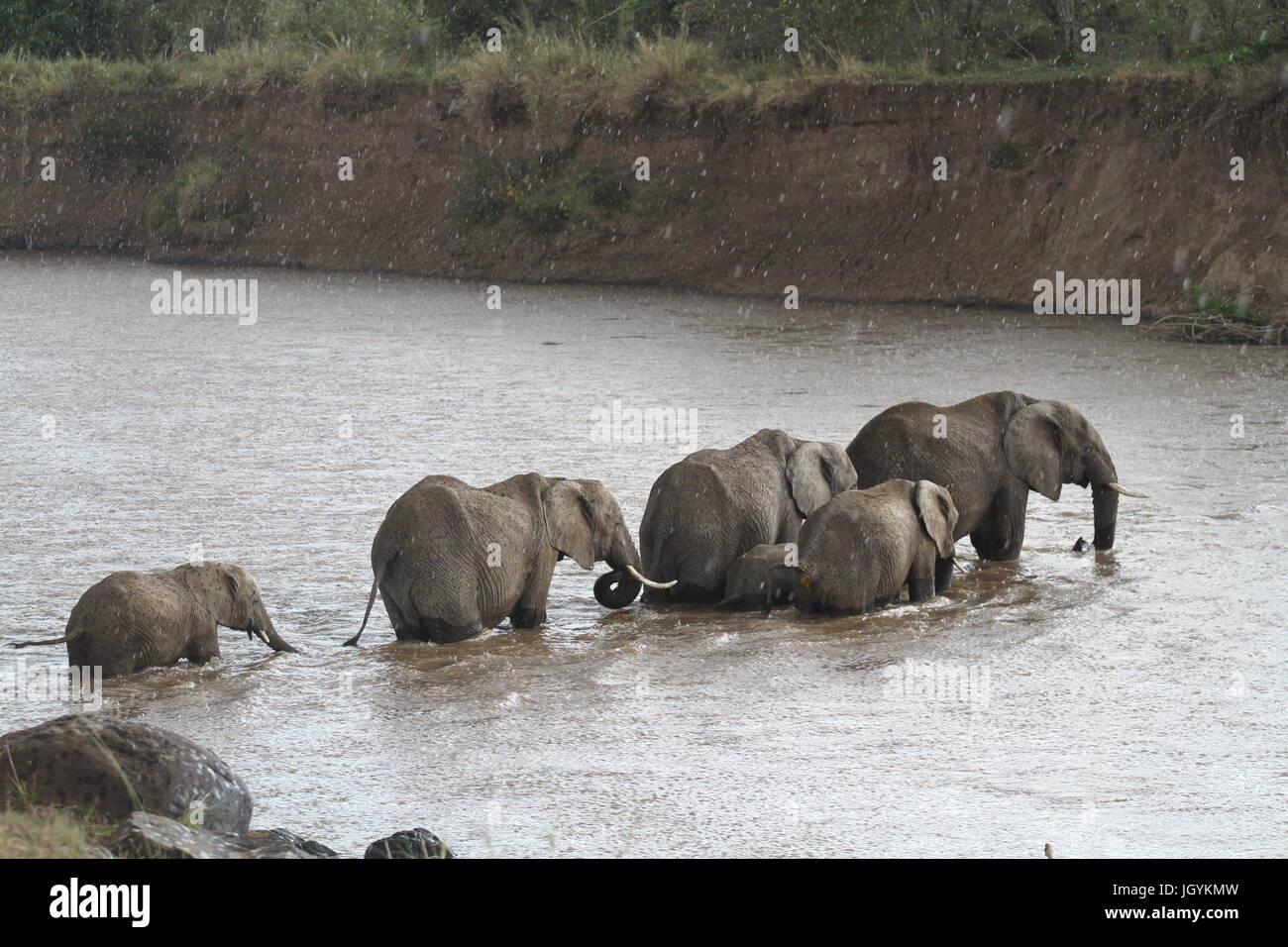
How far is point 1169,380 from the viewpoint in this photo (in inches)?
806

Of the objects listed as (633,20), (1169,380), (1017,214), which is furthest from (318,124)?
(1169,380)

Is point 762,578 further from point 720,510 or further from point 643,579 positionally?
point 643,579

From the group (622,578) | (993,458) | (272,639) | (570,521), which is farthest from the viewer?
(993,458)

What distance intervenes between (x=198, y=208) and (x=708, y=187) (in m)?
12.7

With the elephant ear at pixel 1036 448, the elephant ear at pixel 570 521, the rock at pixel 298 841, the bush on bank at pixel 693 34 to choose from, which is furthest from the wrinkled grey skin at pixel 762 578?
the bush on bank at pixel 693 34

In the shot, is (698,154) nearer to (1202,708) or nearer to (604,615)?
(604,615)

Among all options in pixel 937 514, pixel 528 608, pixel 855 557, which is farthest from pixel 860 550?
pixel 528 608

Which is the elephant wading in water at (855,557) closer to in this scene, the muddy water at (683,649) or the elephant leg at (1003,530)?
the muddy water at (683,649)

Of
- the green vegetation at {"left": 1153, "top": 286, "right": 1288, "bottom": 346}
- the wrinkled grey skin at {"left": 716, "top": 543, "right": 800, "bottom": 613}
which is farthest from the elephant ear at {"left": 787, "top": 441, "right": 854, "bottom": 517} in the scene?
the green vegetation at {"left": 1153, "top": 286, "right": 1288, "bottom": 346}

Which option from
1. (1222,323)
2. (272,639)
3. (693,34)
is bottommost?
(272,639)

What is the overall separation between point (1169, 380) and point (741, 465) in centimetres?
1080

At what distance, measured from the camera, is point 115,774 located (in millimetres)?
6391

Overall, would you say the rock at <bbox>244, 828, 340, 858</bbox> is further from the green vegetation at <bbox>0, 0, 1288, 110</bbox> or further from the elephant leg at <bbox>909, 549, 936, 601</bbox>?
the green vegetation at <bbox>0, 0, 1288, 110</bbox>

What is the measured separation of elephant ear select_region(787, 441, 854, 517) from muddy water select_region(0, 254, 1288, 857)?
3.24ft
